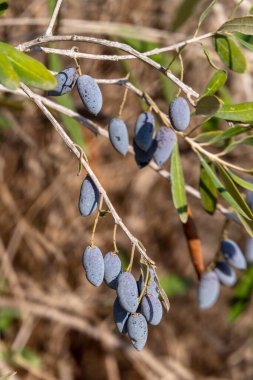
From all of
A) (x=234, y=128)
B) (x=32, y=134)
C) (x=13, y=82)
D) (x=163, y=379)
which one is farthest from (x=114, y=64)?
(x=13, y=82)

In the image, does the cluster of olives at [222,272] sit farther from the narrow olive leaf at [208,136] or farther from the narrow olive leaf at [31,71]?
the narrow olive leaf at [31,71]

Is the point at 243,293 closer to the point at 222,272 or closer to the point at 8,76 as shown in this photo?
the point at 222,272

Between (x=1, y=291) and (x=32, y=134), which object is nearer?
(x=1, y=291)

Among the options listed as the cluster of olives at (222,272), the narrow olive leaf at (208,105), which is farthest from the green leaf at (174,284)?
the narrow olive leaf at (208,105)

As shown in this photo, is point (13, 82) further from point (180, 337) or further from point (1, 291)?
point (180, 337)

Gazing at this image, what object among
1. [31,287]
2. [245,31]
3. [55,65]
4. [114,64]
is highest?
[245,31]

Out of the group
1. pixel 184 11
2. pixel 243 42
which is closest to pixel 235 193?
pixel 243 42
